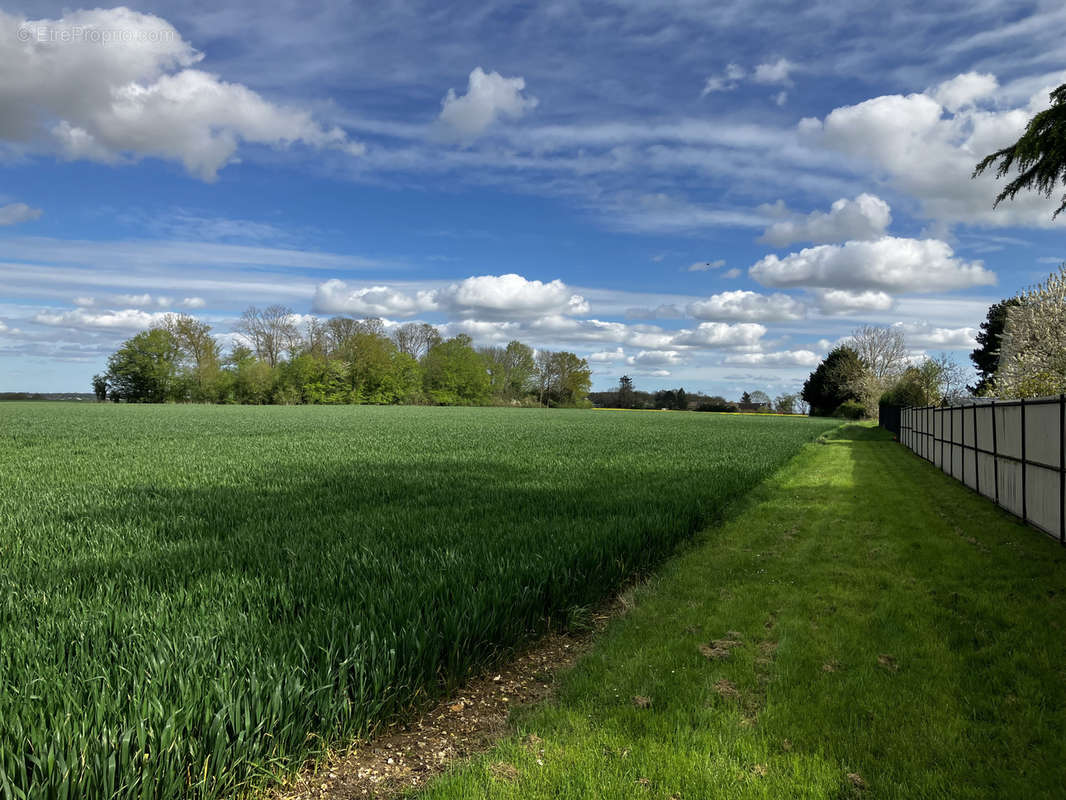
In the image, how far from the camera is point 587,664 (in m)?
4.34

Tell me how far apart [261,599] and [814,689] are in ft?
12.7

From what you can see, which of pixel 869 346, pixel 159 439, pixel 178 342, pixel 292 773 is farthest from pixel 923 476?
pixel 178 342

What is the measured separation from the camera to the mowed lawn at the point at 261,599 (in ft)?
8.46

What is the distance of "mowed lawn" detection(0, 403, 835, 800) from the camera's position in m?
2.58

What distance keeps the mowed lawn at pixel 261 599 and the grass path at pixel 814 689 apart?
0.69 meters

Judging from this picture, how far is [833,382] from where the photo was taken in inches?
2928

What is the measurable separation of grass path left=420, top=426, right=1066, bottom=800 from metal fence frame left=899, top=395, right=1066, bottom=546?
140 centimetres

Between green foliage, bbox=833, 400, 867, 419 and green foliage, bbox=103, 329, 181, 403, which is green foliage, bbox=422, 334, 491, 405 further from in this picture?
green foliage, bbox=833, 400, 867, 419

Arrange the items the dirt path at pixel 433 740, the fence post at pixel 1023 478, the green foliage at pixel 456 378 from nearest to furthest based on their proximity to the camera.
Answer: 1. the dirt path at pixel 433 740
2. the fence post at pixel 1023 478
3. the green foliage at pixel 456 378

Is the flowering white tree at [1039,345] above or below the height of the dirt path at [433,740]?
above

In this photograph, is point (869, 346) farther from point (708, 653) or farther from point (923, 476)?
point (708, 653)

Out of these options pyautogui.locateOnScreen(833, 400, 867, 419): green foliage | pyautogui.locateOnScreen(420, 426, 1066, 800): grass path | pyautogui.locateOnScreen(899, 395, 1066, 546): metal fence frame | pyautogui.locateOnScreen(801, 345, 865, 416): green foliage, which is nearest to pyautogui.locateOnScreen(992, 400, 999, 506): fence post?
pyautogui.locateOnScreen(899, 395, 1066, 546): metal fence frame

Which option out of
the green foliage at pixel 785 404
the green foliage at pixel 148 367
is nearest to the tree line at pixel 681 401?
the green foliage at pixel 785 404

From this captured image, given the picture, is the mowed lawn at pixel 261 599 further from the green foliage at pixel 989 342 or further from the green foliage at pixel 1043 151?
the green foliage at pixel 989 342
